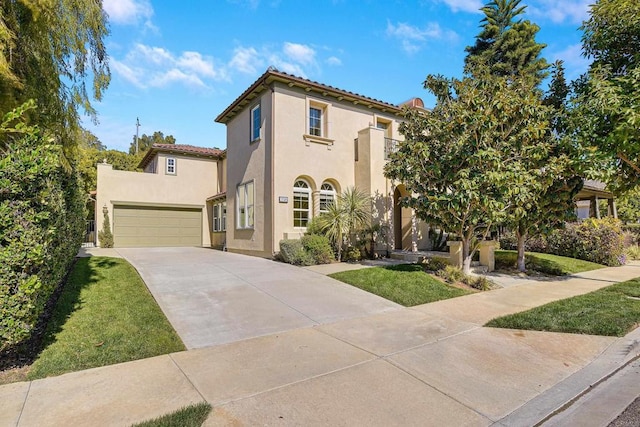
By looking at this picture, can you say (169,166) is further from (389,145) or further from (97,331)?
(97,331)

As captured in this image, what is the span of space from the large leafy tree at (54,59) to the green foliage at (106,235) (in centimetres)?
1269

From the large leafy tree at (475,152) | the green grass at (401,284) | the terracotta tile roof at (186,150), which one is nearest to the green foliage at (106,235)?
the terracotta tile roof at (186,150)

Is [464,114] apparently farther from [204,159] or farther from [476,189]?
[204,159]

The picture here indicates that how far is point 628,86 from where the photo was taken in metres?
8.20

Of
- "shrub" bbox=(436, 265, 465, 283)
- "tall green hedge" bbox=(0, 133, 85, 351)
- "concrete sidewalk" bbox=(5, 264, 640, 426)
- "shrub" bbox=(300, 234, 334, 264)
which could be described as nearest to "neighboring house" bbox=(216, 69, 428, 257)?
"shrub" bbox=(300, 234, 334, 264)

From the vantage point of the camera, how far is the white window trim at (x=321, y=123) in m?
14.0

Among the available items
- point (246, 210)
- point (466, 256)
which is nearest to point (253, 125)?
point (246, 210)

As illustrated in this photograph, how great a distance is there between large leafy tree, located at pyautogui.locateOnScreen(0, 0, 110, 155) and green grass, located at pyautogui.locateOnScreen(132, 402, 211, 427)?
5315 mm

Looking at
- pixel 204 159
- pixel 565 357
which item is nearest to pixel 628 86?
pixel 565 357

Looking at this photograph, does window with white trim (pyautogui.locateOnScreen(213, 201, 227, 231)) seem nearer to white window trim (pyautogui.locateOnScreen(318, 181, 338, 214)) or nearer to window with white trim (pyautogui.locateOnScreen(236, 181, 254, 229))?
window with white trim (pyautogui.locateOnScreen(236, 181, 254, 229))

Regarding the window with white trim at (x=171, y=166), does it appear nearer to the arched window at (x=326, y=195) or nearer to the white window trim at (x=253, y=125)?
the white window trim at (x=253, y=125)

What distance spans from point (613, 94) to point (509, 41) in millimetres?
21064

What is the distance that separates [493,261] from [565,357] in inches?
322

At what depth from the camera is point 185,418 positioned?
3156mm
